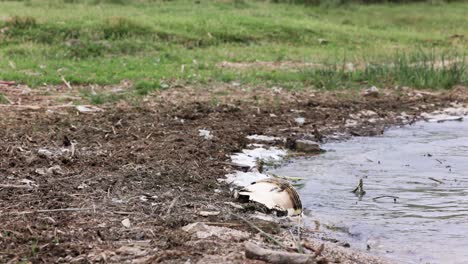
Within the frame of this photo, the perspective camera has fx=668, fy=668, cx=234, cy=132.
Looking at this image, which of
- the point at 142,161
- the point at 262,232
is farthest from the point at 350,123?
the point at 262,232

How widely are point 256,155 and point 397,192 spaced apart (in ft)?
4.45

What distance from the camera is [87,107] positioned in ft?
23.0

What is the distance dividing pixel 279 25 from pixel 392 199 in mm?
11403

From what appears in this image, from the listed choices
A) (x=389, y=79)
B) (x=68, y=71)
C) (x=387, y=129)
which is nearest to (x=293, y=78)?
(x=389, y=79)

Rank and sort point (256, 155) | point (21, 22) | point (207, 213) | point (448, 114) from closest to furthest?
1. point (207, 213)
2. point (256, 155)
3. point (448, 114)
4. point (21, 22)

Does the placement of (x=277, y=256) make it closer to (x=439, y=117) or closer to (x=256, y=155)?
(x=256, y=155)

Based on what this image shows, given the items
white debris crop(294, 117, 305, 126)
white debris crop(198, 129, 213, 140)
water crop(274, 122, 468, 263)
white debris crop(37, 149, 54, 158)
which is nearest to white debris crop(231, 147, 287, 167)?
water crop(274, 122, 468, 263)

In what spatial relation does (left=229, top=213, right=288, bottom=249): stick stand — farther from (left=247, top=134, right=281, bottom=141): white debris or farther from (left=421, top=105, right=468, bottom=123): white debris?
(left=421, top=105, right=468, bottom=123): white debris

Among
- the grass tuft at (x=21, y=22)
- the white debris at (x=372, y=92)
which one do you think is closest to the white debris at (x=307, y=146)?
the white debris at (x=372, y=92)

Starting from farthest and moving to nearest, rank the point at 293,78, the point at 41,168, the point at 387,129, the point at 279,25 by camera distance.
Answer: the point at 279,25 → the point at 293,78 → the point at 387,129 → the point at 41,168

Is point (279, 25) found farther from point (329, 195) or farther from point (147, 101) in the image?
point (329, 195)

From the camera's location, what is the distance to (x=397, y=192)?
5039 millimetres

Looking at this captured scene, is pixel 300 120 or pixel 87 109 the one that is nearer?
pixel 87 109

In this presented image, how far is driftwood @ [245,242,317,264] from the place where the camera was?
2973 mm
